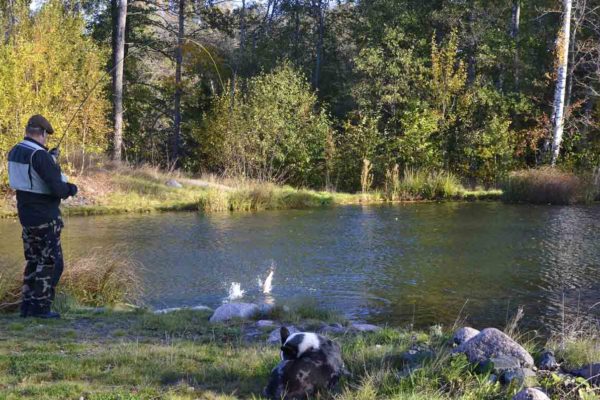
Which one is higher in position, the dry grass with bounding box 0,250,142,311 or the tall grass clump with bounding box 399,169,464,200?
the tall grass clump with bounding box 399,169,464,200

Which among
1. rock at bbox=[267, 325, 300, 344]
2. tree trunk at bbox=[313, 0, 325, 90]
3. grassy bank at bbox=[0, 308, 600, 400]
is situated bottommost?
rock at bbox=[267, 325, 300, 344]

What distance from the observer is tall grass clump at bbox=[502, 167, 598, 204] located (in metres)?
18.8

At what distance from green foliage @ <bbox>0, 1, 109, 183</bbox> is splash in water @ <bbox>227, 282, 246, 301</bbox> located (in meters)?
11.8

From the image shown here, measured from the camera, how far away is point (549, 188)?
18.9 meters

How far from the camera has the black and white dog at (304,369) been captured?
3898 millimetres

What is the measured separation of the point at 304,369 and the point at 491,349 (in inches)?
50.3

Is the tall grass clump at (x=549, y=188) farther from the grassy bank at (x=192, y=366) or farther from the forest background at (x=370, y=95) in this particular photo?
the grassy bank at (x=192, y=366)

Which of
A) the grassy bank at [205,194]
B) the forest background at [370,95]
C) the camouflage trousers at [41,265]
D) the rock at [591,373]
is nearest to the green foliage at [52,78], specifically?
the forest background at [370,95]

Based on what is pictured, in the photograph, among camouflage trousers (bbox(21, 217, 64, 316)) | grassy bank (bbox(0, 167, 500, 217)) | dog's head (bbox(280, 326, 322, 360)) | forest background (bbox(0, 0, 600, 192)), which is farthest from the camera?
forest background (bbox(0, 0, 600, 192))

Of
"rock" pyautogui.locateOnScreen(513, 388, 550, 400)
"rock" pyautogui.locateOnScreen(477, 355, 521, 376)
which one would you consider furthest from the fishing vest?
"rock" pyautogui.locateOnScreen(513, 388, 550, 400)

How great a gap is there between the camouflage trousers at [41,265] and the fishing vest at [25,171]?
1.14 feet

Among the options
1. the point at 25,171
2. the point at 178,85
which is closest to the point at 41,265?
the point at 25,171

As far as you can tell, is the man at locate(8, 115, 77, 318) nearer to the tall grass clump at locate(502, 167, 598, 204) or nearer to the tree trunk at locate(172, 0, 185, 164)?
the tall grass clump at locate(502, 167, 598, 204)

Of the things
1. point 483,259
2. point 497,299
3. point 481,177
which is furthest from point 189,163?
point 497,299
